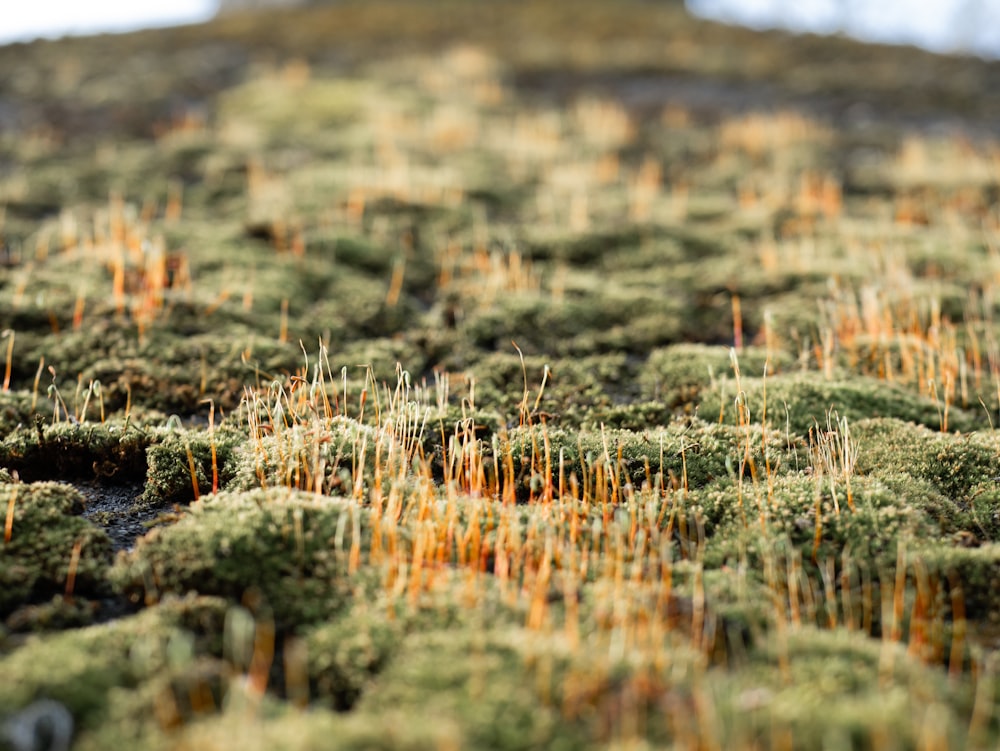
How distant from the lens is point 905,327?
25.2 ft

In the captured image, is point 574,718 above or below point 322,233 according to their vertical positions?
below

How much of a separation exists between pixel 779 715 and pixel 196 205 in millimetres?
11231

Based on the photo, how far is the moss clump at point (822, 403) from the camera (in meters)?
6.16

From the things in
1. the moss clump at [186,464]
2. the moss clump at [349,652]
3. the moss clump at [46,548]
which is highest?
the moss clump at [186,464]

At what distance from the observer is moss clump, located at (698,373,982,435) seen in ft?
20.2

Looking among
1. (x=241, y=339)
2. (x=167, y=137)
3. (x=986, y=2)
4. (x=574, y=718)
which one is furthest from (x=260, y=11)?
(x=986, y=2)

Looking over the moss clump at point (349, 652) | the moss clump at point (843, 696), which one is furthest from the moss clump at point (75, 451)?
the moss clump at point (843, 696)

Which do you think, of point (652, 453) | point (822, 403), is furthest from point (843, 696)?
point (822, 403)

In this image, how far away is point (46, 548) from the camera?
14.2 feet

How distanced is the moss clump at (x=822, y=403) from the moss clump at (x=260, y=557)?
10.6ft

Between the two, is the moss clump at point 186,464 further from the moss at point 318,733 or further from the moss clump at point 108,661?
the moss at point 318,733

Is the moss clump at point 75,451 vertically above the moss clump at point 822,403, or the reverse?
the moss clump at point 822,403

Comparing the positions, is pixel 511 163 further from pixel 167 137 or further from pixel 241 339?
pixel 241 339

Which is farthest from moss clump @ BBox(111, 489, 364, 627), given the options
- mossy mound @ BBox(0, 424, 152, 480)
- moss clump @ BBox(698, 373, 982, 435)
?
moss clump @ BBox(698, 373, 982, 435)
